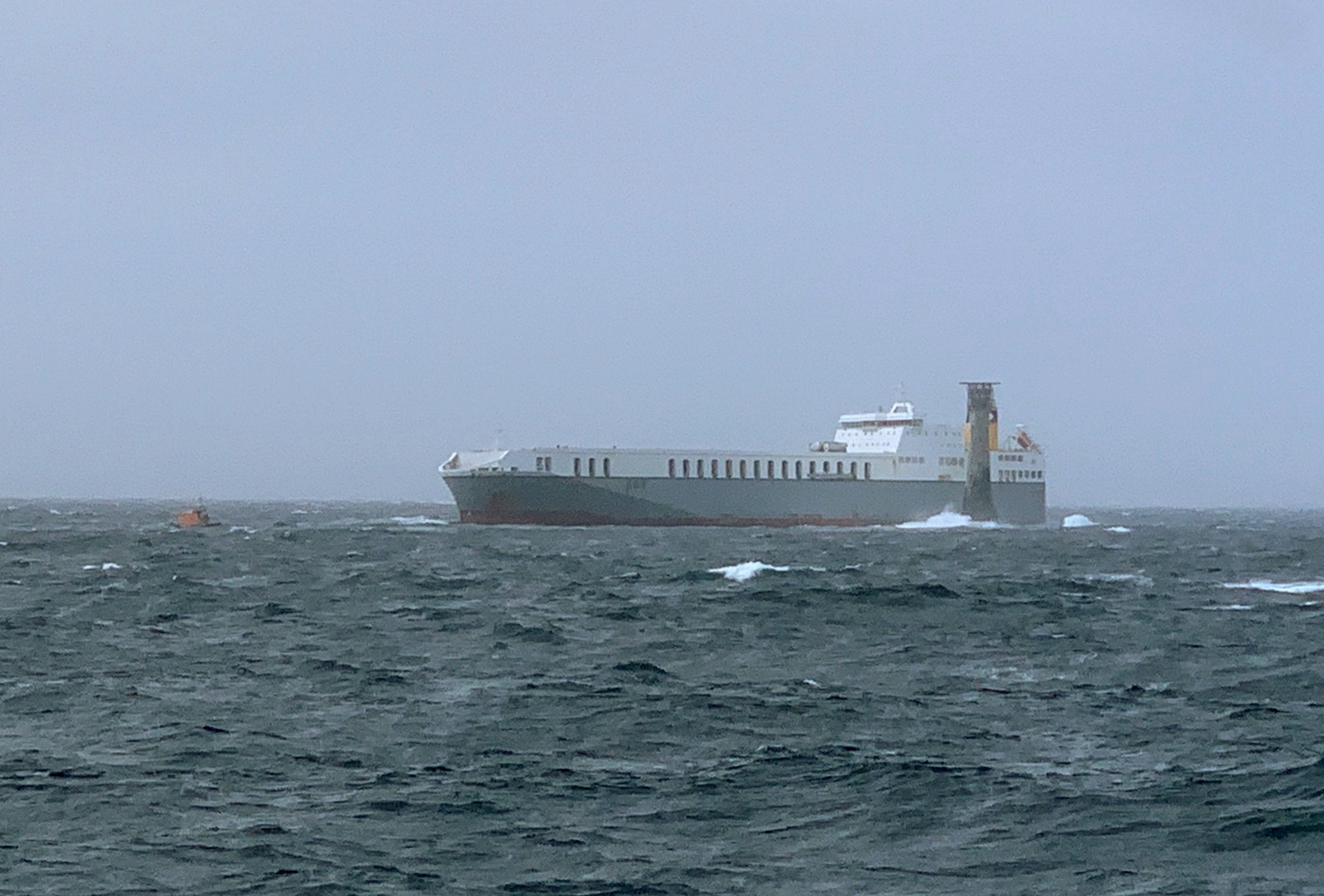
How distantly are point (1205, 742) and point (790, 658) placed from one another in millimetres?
9609

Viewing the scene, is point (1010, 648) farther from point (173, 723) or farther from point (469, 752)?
point (173, 723)

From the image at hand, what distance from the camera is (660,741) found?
18.7 meters

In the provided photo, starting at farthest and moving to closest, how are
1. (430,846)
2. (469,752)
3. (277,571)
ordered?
(277,571) → (469,752) → (430,846)

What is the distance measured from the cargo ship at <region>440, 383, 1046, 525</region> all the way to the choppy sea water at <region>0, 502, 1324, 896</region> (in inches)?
1881

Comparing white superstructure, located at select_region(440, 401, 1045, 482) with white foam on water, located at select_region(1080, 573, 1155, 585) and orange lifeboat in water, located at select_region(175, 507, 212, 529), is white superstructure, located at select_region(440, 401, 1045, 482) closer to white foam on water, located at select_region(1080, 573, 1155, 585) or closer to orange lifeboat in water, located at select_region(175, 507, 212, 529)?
orange lifeboat in water, located at select_region(175, 507, 212, 529)

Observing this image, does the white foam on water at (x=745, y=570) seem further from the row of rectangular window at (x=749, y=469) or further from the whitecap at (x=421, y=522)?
the whitecap at (x=421, y=522)

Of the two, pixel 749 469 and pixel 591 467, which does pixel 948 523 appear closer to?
pixel 749 469

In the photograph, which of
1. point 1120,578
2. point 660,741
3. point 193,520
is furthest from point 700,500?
point 660,741

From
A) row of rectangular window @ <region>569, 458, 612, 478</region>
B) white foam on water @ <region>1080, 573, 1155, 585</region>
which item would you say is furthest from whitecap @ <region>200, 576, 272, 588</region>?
row of rectangular window @ <region>569, 458, 612, 478</region>

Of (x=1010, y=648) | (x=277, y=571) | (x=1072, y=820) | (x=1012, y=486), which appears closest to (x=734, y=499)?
(x=1012, y=486)

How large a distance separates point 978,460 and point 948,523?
496 cm

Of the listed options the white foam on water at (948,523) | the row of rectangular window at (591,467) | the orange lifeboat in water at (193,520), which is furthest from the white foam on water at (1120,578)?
the orange lifeboat in water at (193,520)

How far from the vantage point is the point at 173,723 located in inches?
766

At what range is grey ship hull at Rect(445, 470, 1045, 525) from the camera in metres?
89.0
